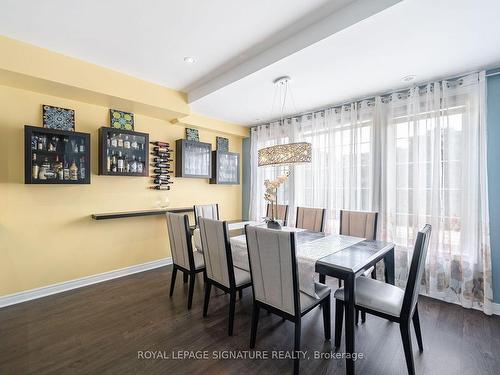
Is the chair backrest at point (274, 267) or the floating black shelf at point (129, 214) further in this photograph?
the floating black shelf at point (129, 214)

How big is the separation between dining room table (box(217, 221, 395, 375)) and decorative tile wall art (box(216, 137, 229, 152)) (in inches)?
106

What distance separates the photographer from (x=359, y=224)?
9.32 feet

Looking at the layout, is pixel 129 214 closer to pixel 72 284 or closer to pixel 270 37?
pixel 72 284

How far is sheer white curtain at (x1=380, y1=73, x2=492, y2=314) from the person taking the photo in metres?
2.55

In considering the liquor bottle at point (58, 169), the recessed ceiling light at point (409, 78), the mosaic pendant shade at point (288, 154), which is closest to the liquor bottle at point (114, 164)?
the liquor bottle at point (58, 169)

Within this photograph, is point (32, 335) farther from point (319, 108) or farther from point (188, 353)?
point (319, 108)

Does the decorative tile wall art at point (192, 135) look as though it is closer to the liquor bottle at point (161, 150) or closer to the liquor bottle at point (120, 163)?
the liquor bottle at point (161, 150)

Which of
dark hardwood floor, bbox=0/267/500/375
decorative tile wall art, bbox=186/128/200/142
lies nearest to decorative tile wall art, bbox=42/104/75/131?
decorative tile wall art, bbox=186/128/200/142

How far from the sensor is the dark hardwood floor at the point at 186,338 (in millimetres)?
1737

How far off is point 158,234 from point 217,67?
108 inches

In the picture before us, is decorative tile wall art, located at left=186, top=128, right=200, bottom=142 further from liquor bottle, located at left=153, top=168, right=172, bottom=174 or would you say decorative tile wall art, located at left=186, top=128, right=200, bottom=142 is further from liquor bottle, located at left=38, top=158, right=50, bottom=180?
liquor bottle, located at left=38, top=158, right=50, bottom=180

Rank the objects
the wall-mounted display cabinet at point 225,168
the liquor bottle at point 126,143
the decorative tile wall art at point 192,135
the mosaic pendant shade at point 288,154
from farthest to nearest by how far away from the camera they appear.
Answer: the wall-mounted display cabinet at point 225,168 < the decorative tile wall art at point 192,135 < the liquor bottle at point 126,143 < the mosaic pendant shade at point 288,154

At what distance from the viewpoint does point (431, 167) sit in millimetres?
2818

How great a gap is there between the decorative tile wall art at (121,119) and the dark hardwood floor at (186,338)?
229 cm
